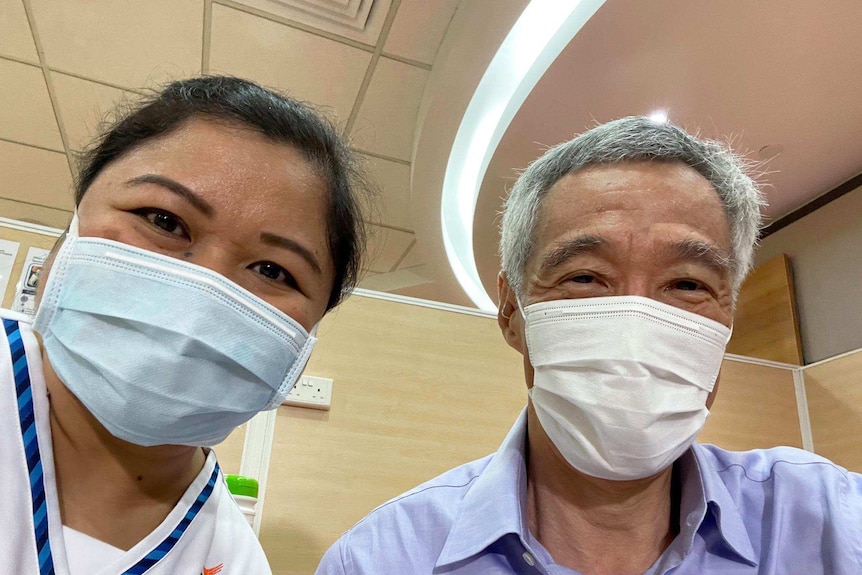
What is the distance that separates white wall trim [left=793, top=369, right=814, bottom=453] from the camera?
2.07 metres

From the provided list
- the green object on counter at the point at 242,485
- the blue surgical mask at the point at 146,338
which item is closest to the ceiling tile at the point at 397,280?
the green object on counter at the point at 242,485

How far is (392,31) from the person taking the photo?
2471 mm

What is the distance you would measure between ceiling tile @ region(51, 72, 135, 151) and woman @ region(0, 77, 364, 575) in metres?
2.26

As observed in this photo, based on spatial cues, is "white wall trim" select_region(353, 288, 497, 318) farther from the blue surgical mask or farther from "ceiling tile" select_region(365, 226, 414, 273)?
"ceiling tile" select_region(365, 226, 414, 273)

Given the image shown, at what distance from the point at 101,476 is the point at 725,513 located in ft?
3.10

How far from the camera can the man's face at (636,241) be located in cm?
92

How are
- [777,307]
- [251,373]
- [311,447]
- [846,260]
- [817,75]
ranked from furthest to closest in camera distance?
[777,307] < [846,260] < [817,75] < [311,447] < [251,373]

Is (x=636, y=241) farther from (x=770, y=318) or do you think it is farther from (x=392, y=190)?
(x=392, y=190)

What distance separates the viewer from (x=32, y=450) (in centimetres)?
75

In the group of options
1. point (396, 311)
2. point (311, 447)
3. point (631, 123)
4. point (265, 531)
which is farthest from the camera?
point (396, 311)

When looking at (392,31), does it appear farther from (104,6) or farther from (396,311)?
(396,311)

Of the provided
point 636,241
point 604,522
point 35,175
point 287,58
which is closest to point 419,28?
point 287,58

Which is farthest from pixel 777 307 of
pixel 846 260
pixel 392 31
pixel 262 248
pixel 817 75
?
pixel 262 248

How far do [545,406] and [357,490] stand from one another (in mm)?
831
